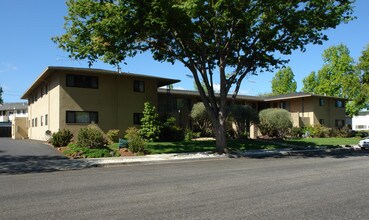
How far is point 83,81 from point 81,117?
2785mm

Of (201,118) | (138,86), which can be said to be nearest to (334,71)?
(201,118)

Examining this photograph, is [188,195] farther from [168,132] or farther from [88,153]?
[168,132]

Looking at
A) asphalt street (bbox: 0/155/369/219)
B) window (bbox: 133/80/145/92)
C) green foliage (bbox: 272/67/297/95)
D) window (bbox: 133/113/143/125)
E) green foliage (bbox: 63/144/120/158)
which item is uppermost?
green foliage (bbox: 272/67/297/95)

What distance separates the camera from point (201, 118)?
33.9m

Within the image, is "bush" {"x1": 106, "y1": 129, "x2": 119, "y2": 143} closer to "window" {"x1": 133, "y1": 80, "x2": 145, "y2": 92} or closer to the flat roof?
"window" {"x1": 133, "y1": 80, "x2": 145, "y2": 92}

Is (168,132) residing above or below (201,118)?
below

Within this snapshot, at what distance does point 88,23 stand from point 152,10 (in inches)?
156

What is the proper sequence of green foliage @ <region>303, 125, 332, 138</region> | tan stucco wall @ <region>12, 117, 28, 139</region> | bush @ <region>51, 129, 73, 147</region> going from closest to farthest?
bush @ <region>51, 129, 73, 147</region>, tan stucco wall @ <region>12, 117, 28, 139</region>, green foliage @ <region>303, 125, 332, 138</region>

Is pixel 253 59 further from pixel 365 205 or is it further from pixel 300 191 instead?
pixel 365 205

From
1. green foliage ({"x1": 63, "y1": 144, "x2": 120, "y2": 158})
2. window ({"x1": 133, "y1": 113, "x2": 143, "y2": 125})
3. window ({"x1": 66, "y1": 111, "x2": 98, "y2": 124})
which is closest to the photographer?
green foliage ({"x1": 63, "y1": 144, "x2": 120, "y2": 158})

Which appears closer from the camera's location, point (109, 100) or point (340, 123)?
point (109, 100)

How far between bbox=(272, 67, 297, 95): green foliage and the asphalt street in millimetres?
67055

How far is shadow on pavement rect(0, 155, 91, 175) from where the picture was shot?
569 inches

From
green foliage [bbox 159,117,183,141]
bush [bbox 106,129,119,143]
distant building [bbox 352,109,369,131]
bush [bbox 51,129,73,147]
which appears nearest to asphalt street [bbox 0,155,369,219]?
bush [bbox 51,129,73,147]
